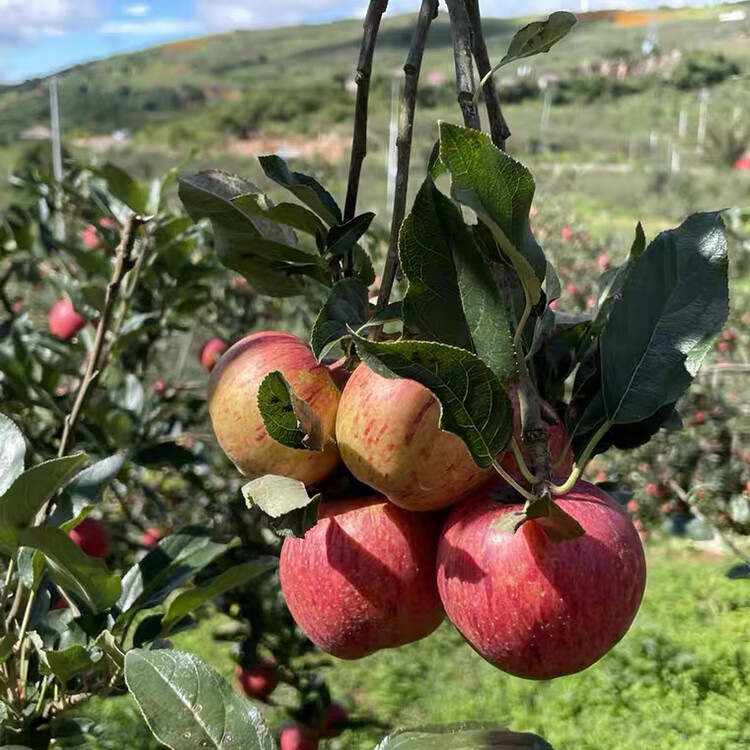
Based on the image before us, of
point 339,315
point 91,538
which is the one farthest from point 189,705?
point 91,538

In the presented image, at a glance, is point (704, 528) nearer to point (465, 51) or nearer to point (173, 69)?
point (465, 51)

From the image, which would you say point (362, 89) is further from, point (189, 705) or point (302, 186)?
point (189, 705)

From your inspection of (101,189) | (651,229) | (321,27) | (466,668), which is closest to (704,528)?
(101,189)

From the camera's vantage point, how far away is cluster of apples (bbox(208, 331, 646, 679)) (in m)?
0.48

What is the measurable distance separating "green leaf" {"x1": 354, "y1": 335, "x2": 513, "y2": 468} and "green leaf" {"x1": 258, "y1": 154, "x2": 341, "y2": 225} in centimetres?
18

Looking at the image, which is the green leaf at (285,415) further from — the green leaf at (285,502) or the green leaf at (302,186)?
the green leaf at (302,186)

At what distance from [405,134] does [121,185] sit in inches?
34.0

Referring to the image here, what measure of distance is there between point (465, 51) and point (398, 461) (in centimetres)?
23

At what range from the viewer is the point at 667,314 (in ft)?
1.67

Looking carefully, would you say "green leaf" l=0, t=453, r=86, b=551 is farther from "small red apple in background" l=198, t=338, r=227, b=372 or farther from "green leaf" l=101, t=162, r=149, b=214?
"small red apple in background" l=198, t=338, r=227, b=372

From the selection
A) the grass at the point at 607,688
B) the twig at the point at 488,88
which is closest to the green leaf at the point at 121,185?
the twig at the point at 488,88

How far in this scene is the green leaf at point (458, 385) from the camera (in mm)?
408

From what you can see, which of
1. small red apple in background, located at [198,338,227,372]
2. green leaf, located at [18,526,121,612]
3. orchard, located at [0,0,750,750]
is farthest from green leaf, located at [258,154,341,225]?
small red apple in background, located at [198,338,227,372]

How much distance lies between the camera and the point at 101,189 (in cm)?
176
